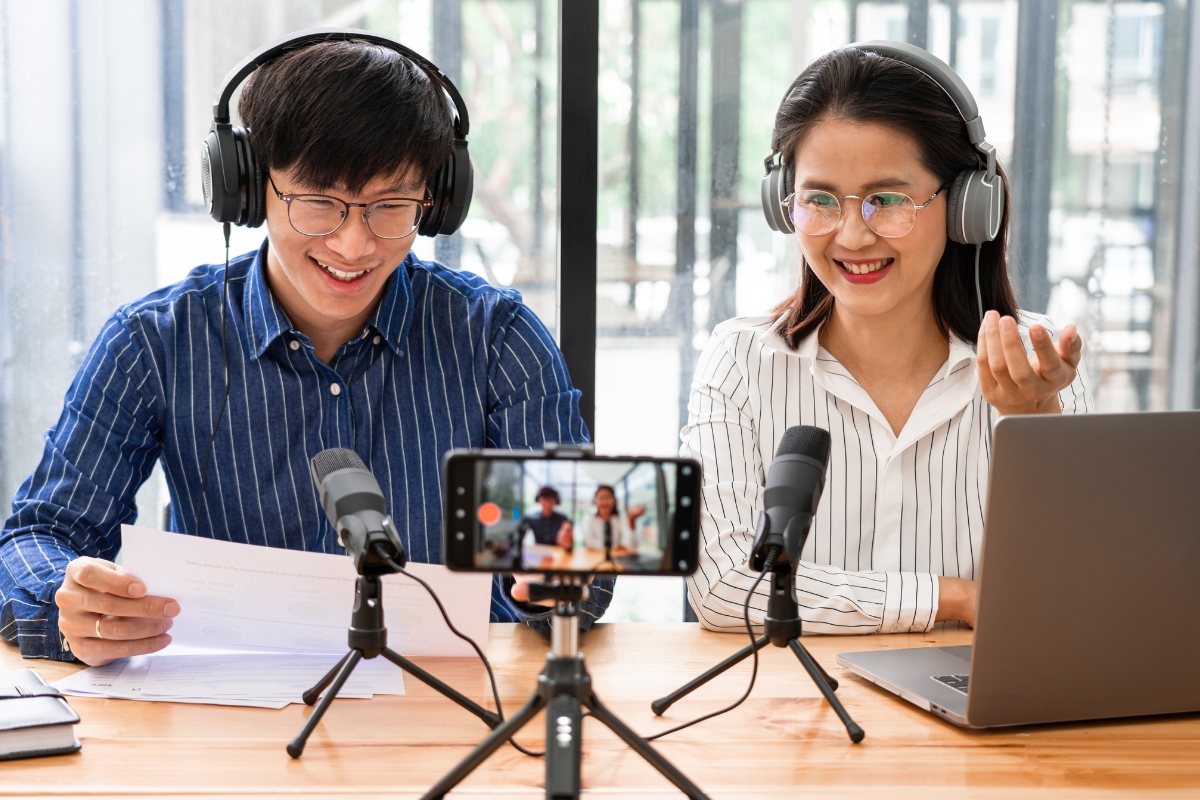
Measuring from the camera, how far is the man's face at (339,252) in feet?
4.43

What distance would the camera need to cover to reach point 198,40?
1.99 metres

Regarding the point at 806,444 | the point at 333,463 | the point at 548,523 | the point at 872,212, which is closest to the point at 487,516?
the point at 548,523

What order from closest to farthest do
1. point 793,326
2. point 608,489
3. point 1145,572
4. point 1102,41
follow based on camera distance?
point 608,489 < point 1145,572 < point 793,326 < point 1102,41

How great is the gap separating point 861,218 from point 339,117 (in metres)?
0.74

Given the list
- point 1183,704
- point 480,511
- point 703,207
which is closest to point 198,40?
point 703,207

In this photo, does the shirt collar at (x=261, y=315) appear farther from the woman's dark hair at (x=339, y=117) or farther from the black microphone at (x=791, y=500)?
the black microphone at (x=791, y=500)

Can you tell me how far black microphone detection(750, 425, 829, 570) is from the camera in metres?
0.91

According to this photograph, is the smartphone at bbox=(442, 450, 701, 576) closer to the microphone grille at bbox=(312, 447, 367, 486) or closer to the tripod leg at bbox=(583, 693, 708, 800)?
the tripod leg at bbox=(583, 693, 708, 800)

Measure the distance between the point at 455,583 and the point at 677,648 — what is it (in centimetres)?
31

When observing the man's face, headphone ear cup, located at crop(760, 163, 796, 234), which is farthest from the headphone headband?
headphone ear cup, located at crop(760, 163, 796, 234)

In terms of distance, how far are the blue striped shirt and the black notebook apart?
1.53 feet

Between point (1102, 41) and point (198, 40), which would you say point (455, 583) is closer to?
point (198, 40)

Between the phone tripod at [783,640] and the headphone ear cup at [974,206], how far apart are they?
733 millimetres

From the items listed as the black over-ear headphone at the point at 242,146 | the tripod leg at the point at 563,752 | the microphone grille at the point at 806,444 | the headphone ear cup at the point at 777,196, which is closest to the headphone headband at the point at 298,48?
the black over-ear headphone at the point at 242,146
